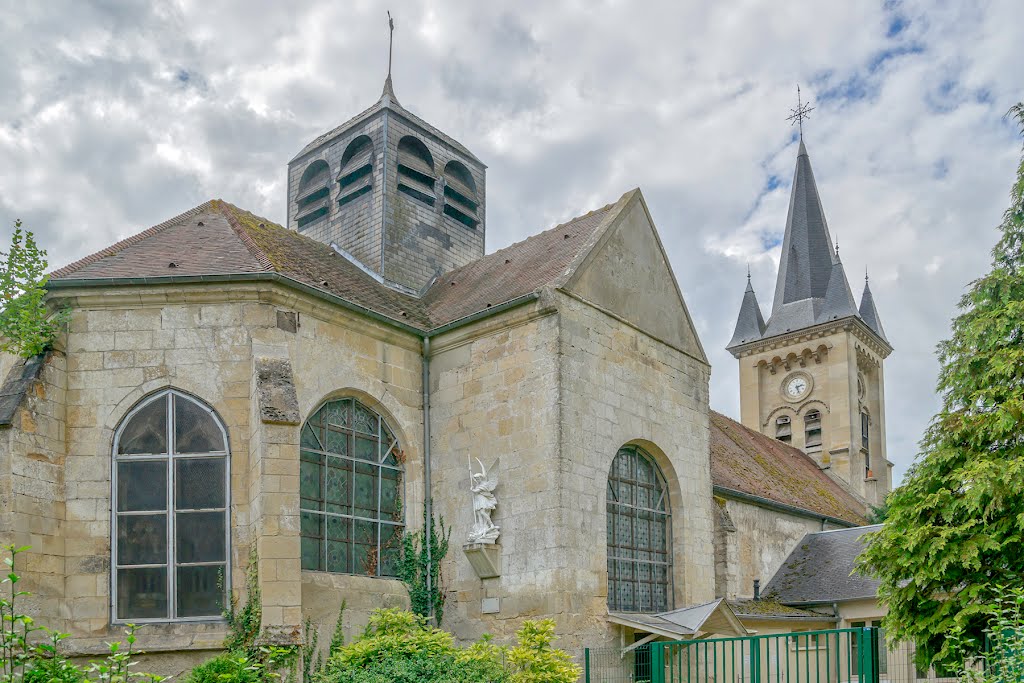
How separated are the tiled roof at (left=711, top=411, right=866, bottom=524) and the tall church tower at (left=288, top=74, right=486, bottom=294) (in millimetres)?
7730

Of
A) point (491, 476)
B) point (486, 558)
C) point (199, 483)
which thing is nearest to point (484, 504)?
point (491, 476)

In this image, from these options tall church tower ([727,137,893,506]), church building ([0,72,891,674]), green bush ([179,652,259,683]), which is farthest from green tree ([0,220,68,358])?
tall church tower ([727,137,893,506])

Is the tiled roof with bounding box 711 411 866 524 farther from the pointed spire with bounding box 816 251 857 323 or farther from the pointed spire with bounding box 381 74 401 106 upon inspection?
the pointed spire with bounding box 381 74 401 106

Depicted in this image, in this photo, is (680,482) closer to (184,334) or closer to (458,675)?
(458,675)

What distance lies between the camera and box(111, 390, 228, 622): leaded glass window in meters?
13.7

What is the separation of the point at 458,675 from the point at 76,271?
836 cm

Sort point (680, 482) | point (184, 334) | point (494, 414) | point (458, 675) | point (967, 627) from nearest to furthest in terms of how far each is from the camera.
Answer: point (458, 675)
point (967, 627)
point (184, 334)
point (494, 414)
point (680, 482)

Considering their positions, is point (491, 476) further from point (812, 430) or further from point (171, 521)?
point (812, 430)

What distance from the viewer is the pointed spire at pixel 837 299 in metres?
37.8

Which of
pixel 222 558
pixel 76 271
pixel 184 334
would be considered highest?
pixel 76 271

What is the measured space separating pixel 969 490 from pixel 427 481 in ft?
26.5

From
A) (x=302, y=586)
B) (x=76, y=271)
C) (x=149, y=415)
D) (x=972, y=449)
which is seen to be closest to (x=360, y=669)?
(x=302, y=586)

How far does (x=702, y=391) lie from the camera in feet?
62.6

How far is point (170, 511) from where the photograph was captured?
549 inches
